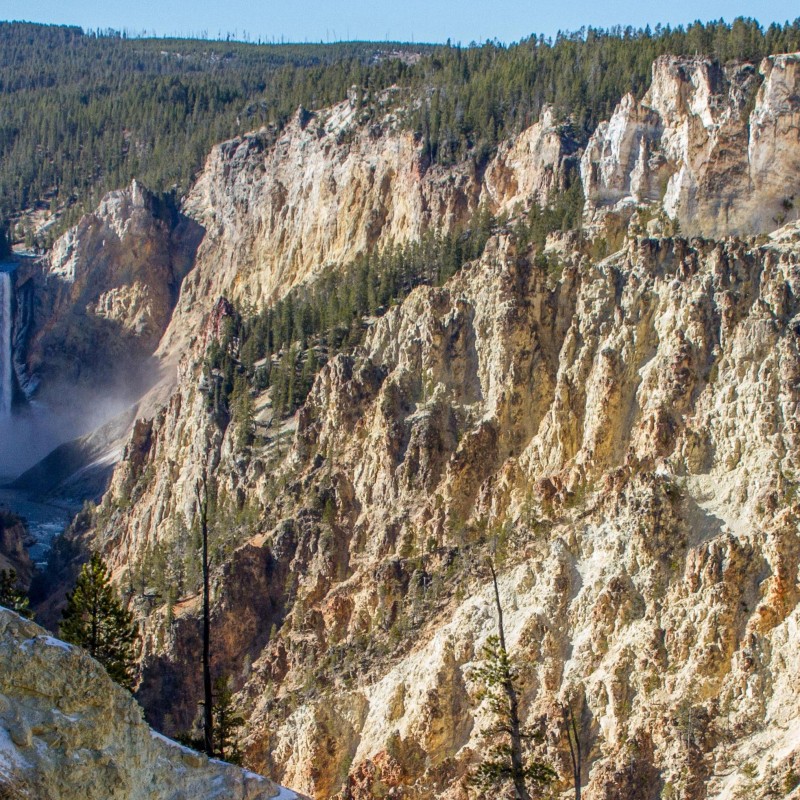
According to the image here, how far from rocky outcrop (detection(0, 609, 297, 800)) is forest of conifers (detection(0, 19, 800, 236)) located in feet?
180

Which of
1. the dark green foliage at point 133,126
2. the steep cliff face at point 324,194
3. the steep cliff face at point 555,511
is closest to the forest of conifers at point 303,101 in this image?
the dark green foliage at point 133,126

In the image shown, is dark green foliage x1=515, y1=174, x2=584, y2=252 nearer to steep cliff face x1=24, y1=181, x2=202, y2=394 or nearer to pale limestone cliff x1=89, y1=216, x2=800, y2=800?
pale limestone cliff x1=89, y1=216, x2=800, y2=800

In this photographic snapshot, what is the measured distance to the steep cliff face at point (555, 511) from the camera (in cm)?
4619

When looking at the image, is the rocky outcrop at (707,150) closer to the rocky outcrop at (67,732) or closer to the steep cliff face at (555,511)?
the steep cliff face at (555,511)

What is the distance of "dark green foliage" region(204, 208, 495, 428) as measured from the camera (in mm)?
76812

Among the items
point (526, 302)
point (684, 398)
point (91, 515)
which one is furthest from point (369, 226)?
point (684, 398)

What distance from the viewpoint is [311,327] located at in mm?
82812

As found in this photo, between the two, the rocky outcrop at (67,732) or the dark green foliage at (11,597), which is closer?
the rocky outcrop at (67,732)

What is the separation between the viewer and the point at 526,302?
6241 centimetres

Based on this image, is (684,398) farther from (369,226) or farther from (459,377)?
(369,226)

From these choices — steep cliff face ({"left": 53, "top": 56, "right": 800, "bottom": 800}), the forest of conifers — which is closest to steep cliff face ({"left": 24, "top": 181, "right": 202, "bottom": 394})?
the forest of conifers

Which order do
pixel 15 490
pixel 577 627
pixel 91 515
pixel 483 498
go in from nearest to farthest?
1. pixel 577 627
2. pixel 483 498
3. pixel 91 515
4. pixel 15 490

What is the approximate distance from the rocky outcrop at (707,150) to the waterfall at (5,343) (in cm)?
7264

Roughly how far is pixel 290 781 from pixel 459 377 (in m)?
21.9
